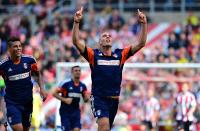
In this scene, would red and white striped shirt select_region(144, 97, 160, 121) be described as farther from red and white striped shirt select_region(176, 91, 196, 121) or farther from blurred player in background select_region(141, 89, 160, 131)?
red and white striped shirt select_region(176, 91, 196, 121)

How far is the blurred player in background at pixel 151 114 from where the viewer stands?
2470 cm

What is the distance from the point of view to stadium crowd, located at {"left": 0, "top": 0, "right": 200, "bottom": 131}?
24.9 meters

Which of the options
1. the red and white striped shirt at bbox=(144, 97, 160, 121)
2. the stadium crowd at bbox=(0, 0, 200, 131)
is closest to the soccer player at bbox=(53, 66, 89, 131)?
the stadium crowd at bbox=(0, 0, 200, 131)

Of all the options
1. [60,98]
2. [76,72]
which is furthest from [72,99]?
[76,72]

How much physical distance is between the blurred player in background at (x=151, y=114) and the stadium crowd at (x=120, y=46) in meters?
0.15

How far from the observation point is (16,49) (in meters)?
17.3

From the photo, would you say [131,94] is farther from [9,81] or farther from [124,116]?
[9,81]

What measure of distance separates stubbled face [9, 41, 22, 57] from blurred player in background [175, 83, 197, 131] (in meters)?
6.76

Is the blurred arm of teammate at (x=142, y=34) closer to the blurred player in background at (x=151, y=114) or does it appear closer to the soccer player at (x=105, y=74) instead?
the soccer player at (x=105, y=74)

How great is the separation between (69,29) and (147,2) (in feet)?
12.6

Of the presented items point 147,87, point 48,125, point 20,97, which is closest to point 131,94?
point 147,87

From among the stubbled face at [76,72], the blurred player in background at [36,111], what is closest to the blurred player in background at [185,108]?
the stubbled face at [76,72]

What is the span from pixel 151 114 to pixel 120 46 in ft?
17.2

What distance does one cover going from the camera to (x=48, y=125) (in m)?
25.2
